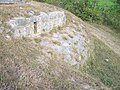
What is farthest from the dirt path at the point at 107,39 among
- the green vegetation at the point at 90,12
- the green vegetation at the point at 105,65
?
the green vegetation at the point at 90,12

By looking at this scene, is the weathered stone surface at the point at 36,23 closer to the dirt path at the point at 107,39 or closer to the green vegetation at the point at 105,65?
the green vegetation at the point at 105,65

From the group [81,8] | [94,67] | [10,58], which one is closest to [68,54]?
[94,67]

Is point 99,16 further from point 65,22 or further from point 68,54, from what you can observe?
point 68,54

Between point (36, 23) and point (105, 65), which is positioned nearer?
point (36, 23)

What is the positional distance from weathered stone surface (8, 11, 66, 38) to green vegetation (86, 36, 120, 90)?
9.10ft

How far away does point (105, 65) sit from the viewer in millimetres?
17141

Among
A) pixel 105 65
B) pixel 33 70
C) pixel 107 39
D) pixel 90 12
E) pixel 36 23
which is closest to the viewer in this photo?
pixel 33 70

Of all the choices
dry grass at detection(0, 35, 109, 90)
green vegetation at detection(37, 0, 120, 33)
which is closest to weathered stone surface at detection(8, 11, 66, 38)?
dry grass at detection(0, 35, 109, 90)

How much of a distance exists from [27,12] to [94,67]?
4.75 metres

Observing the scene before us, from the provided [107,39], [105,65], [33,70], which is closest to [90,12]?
[107,39]

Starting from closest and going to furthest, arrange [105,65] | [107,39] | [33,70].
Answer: [33,70] → [105,65] → [107,39]

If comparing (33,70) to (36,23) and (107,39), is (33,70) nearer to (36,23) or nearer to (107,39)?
(36,23)

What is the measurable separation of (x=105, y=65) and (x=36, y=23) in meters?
5.29

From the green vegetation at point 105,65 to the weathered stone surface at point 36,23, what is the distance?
2.77m
